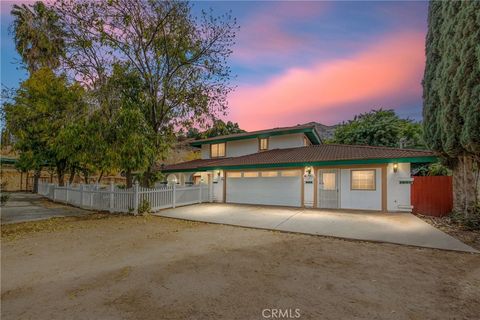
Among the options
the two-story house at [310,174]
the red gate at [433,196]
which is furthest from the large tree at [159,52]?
the red gate at [433,196]

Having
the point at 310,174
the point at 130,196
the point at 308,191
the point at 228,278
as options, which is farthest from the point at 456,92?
the point at 130,196

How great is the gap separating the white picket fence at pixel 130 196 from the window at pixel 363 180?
28.8 feet

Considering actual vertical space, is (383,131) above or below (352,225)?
above

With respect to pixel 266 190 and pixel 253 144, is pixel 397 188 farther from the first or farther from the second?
pixel 253 144

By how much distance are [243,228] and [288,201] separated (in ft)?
18.7

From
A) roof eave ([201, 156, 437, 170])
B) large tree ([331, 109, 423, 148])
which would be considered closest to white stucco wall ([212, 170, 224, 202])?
roof eave ([201, 156, 437, 170])

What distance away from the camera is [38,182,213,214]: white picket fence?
11.2 metres

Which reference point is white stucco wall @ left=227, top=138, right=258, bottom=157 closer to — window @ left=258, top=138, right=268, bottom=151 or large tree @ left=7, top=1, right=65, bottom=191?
window @ left=258, top=138, right=268, bottom=151

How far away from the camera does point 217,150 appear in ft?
63.7

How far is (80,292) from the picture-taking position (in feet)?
11.5

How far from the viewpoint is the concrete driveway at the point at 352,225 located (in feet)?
21.8

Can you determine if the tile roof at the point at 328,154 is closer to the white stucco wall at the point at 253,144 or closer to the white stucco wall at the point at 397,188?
the white stucco wall at the point at 253,144

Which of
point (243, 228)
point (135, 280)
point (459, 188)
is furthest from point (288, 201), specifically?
point (135, 280)

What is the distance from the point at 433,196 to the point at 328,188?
15.3 ft
